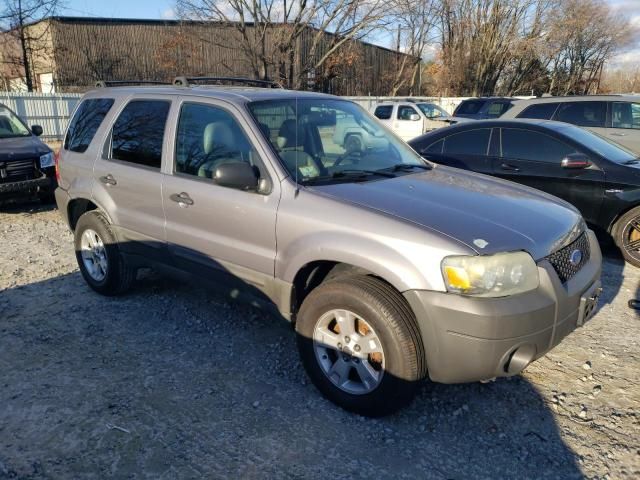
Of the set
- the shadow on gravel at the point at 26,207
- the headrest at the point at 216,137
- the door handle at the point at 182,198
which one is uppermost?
the headrest at the point at 216,137

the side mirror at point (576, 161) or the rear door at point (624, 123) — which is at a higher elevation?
the rear door at point (624, 123)

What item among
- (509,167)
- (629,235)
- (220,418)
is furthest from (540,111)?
(220,418)

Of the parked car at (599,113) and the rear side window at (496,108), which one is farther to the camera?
the rear side window at (496,108)

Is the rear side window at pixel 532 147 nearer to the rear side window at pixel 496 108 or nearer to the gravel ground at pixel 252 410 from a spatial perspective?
the gravel ground at pixel 252 410

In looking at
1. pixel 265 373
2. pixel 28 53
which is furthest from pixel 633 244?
pixel 28 53

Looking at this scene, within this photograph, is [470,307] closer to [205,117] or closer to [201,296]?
[205,117]

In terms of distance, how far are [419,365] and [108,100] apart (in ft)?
12.2

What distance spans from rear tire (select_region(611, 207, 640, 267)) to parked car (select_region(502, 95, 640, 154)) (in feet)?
11.8

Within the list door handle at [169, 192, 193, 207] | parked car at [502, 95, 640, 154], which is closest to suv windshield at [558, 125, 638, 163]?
parked car at [502, 95, 640, 154]

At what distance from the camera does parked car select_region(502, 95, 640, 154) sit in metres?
8.73

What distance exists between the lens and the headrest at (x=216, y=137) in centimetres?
363

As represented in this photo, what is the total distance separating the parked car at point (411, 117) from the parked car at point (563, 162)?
416 inches

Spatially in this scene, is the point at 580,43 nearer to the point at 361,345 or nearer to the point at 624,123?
the point at 624,123

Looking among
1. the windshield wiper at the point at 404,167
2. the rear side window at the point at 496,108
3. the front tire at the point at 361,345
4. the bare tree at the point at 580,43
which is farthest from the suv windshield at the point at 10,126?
the bare tree at the point at 580,43
